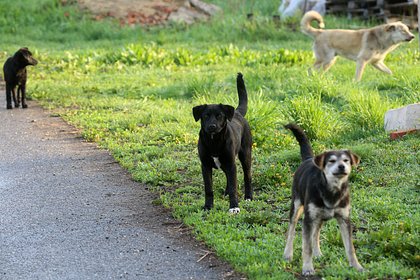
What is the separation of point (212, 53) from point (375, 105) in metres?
8.00

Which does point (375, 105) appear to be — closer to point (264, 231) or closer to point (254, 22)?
point (264, 231)

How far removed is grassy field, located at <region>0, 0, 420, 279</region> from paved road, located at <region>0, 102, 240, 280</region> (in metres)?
0.21

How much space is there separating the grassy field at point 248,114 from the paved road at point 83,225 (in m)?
0.21

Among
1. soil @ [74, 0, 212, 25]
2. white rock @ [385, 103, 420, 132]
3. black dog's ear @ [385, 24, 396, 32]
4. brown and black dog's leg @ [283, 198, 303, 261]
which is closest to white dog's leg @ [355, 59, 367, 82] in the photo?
black dog's ear @ [385, 24, 396, 32]

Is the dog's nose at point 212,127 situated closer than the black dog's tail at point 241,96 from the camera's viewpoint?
Yes

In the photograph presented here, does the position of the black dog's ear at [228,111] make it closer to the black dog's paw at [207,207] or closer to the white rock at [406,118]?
the black dog's paw at [207,207]

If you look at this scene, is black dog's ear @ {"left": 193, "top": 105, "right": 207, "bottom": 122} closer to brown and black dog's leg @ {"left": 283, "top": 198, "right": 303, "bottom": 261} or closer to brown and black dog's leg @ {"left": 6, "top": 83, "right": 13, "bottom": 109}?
brown and black dog's leg @ {"left": 283, "top": 198, "right": 303, "bottom": 261}

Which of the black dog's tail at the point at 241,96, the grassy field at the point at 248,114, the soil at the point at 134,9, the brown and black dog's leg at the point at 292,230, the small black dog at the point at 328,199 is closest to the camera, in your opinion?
the small black dog at the point at 328,199

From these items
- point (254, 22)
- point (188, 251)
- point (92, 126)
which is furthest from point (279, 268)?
point (254, 22)

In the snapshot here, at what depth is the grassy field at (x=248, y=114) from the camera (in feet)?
18.2

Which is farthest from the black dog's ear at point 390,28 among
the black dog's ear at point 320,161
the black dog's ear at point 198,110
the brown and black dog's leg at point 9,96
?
the black dog's ear at point 320,161

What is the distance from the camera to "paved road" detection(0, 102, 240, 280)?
5.25 meters

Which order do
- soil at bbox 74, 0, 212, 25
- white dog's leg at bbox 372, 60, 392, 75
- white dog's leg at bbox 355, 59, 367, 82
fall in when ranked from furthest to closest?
1. soil at bbox 74, 0, 212, 25
2. white dog's leg at bbox 372, 60, 392, 75
3. white dog's leg at bbox 355, 59, 367, 82

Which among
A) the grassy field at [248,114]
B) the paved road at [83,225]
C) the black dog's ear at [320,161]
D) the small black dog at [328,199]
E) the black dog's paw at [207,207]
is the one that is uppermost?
the black dog's ear at [320,161]
